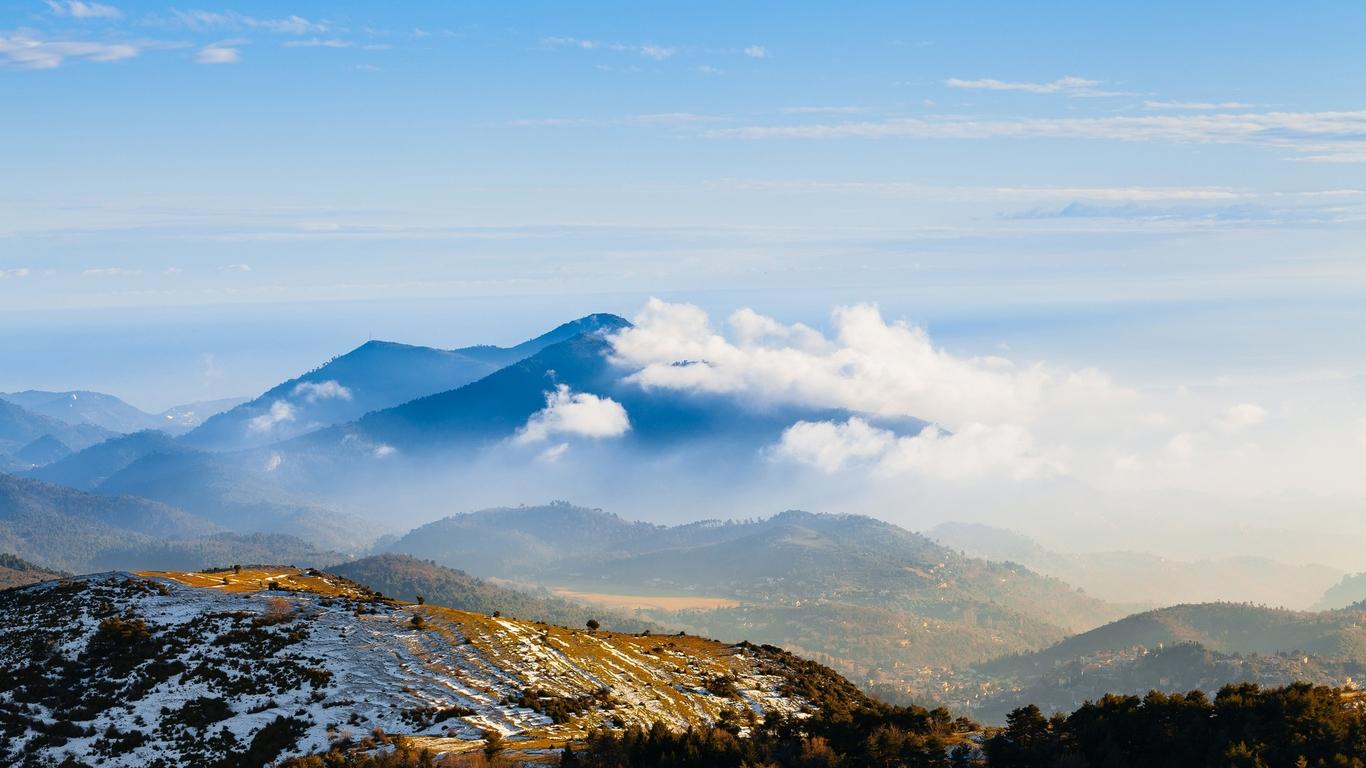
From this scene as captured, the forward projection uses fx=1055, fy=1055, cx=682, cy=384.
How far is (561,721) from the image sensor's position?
57.5 meters

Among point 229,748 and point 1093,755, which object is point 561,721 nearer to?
point 229,748

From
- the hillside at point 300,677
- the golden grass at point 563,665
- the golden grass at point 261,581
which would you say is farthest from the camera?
the golden grass at point 261,581

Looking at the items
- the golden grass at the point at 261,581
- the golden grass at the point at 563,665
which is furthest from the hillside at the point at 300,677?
the golden grass at the point at 261,581

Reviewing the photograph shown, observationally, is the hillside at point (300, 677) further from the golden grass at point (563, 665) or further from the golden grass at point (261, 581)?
the golden grass at point (261, 581)

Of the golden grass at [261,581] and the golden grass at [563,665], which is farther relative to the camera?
the golden grass at [261,581]

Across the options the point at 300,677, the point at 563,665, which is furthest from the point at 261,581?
the point at 563,665

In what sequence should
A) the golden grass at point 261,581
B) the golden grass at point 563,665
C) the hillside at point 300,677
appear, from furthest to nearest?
the golden grass at point 261,581 → the golden grass at point 563,665 → the hillside at point 300,677

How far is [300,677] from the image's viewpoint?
5834cm

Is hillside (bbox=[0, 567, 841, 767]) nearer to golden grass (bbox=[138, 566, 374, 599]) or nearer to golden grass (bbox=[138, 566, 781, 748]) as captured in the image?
golden grass (bbox=[138, 566, 781, 748])

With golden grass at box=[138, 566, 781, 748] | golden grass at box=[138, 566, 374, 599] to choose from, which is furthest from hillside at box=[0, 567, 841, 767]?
golden grass at box=[138, 566, 374, 599]

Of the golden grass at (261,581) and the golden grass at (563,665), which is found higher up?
the golden grass at (261,581)

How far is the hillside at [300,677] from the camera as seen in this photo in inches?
2050

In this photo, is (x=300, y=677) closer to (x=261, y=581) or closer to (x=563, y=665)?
(x=563, y=665)

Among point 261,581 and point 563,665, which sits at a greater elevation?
point 261,581
